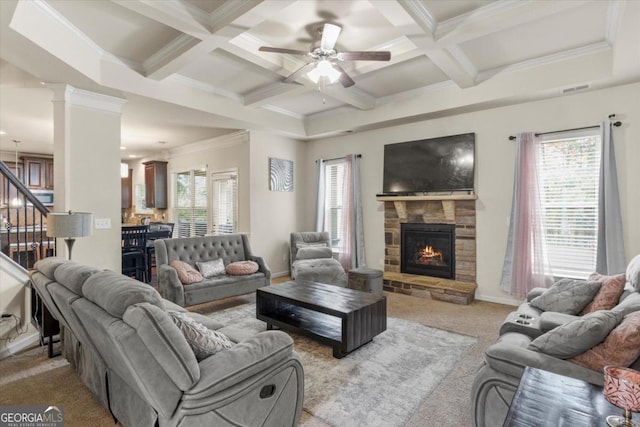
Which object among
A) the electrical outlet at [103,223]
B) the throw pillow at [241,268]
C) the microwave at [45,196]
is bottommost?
the throw pillow at [241,268]

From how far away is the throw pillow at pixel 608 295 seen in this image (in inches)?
102

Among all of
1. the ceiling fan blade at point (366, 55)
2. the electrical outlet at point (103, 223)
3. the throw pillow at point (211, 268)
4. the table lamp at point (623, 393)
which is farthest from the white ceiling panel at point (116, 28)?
the table lamp at point (623, 393)

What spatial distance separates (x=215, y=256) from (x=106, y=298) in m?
3.24

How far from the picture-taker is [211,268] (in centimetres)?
448

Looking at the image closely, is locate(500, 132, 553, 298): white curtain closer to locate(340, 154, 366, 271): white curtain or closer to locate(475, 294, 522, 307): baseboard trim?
locate(475, 294, 522, 307): baseboard trim

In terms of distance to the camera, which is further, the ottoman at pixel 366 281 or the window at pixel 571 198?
the ottoman at pixel 366 281

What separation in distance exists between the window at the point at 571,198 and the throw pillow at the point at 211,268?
14.5 ft

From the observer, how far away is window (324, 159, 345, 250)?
663cm

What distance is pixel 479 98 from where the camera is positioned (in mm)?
4477

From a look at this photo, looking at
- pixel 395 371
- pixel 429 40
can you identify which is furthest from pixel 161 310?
pixel 429 40

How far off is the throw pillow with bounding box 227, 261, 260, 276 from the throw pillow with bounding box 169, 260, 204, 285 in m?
0.44

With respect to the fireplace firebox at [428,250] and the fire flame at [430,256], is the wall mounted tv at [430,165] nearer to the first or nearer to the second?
the fireplace firebox at [428,250]

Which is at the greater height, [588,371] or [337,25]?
[337,25]

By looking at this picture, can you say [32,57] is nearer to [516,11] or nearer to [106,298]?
[106,298]
